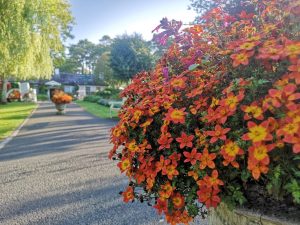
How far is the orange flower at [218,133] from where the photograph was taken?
1.38m

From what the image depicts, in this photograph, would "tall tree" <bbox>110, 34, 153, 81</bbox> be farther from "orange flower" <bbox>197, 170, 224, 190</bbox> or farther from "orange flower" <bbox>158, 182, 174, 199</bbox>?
"orange flower" <bbox>197, 170, 224, 190</bbox>

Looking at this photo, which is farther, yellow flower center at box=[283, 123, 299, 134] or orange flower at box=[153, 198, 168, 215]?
orange flower at box=[153, 198, 168, 215]

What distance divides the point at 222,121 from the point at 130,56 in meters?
18.7

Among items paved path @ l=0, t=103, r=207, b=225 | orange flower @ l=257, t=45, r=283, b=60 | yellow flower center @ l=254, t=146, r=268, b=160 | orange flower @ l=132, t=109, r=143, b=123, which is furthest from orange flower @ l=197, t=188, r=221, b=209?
paved path @ l=0, t=103, r=207, b=225

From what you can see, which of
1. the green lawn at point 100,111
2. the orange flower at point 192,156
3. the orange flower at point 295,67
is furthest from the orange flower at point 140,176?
the green lawn at point 100,111

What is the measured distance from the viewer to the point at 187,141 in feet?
5.11

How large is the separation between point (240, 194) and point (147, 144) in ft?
1.87

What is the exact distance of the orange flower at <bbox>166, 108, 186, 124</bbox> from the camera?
5.13 feet

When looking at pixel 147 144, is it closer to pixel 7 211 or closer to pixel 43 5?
pixel 7 211

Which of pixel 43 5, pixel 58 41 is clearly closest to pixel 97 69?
pixel 58 41

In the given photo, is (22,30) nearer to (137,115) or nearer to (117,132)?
(117,132)

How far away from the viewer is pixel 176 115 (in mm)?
1586

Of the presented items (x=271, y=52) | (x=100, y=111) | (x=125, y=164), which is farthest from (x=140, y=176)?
A: (x=100, y=111)

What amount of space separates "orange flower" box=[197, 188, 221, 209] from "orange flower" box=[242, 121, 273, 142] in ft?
1.16
